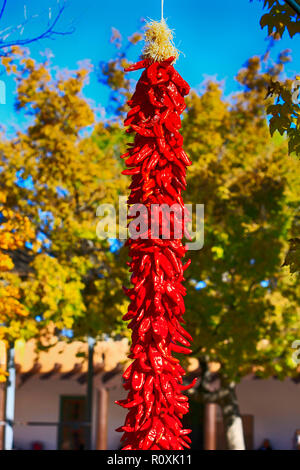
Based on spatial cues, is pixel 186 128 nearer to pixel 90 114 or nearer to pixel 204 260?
pixel 90 114

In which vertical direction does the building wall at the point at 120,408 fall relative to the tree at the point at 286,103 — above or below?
below

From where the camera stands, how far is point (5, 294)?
29.0 ft

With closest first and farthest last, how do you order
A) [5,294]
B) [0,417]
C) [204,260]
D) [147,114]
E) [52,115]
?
[147,114] < [5,294] < [204,260] < [52,115] < [0,417]

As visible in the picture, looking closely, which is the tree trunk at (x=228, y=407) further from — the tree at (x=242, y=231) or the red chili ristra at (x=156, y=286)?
the red chili ristra at (x=156, y=286)

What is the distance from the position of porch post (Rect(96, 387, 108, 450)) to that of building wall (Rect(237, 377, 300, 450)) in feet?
14.3

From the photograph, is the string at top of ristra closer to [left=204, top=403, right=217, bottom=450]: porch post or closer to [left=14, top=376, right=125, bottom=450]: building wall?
[left=14, top=376, right=125, bottom=450]: building wall

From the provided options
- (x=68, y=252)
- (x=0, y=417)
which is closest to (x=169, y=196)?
(x=68, y=252)

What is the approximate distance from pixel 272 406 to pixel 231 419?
18.3 feet

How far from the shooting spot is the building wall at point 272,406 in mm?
20438

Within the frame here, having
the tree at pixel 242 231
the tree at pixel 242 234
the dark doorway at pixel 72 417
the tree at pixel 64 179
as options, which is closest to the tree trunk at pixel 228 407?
the tree at pixel 242 231

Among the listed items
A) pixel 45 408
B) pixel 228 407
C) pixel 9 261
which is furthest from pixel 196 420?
pixel 9 261

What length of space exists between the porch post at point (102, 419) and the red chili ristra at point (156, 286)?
16.8 metres

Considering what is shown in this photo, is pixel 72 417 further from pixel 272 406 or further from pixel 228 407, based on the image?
pixel 228 407

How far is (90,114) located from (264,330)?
5702mm
